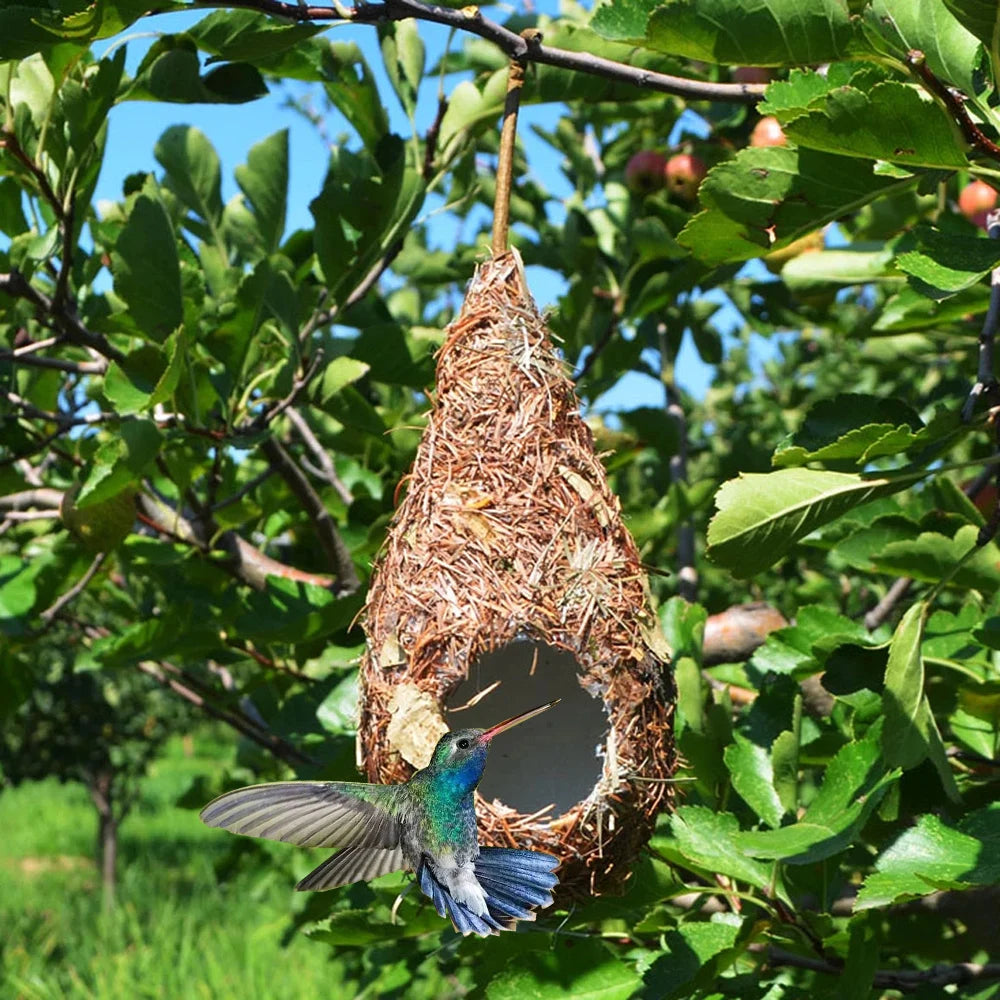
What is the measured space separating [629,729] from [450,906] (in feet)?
1.09

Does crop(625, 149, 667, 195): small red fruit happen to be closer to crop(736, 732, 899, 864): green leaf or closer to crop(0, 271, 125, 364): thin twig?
crop(0, 271, 125, 364): thin twig

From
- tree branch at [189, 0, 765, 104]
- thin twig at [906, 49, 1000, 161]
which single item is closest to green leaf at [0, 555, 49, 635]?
tree branch at [189, 0, 765, 104]

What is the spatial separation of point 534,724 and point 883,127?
1087 millimetres

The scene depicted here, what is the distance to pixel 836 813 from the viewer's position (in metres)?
1.59

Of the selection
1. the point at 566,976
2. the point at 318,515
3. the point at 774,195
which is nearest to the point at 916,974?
the point at 566,976

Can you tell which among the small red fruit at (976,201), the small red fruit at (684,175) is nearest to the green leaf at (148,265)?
the small red fruit at (684,175)

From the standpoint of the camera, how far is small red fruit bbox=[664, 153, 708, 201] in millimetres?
3008

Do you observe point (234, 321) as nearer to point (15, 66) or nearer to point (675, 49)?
point (15, 66)

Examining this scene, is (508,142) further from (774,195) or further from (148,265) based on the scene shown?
(148,265)

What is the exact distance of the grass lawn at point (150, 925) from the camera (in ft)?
24.9

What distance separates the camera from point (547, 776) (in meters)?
1.91

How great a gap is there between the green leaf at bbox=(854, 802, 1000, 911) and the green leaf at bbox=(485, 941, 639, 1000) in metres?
0.41

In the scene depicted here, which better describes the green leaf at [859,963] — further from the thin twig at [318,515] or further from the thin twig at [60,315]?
the thin twig at [60,315]

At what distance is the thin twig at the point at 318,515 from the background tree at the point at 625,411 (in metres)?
0.01
